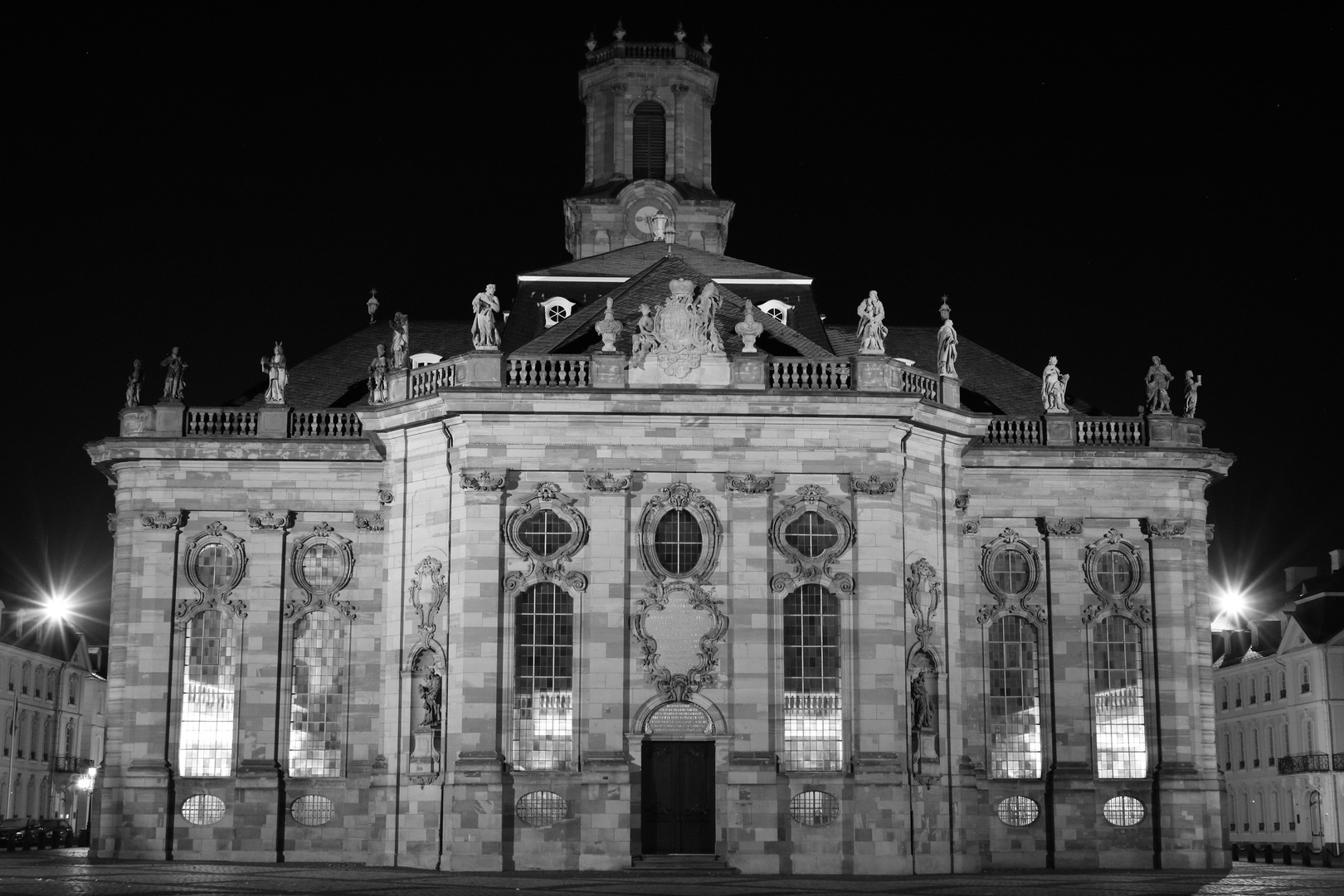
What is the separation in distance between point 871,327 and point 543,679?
11.3 metres

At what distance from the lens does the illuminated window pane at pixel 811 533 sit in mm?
45562

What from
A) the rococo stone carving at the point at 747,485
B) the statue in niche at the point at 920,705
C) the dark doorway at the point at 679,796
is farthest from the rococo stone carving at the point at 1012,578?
the dark doorway at the point at 679,796

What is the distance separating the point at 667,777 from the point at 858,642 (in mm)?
5286

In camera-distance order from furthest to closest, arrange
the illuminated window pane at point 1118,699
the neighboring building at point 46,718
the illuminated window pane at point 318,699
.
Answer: the neighboring building at point 46,718 < the illuminated window pane at point 1118,699 < the illuminated window pane at point 318,699

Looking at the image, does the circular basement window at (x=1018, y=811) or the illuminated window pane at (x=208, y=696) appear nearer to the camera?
the illuminated window pane at (x=208, y=696)

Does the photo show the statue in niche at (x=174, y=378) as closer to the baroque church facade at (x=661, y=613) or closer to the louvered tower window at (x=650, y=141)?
the baroque church facade at (x=661, y=613)

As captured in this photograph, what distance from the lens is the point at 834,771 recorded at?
44156mm

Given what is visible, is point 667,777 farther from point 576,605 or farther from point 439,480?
point 439,480

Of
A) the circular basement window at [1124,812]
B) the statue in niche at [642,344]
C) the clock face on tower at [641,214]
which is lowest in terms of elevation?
the circular basement window at [1124,812]

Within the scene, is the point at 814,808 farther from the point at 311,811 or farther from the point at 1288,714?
the point at 1288,714

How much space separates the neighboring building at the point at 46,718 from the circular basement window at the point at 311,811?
38691 millimetres

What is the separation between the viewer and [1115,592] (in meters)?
51.0

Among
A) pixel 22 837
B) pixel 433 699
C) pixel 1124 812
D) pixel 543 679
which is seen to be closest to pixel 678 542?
pixel 543 679

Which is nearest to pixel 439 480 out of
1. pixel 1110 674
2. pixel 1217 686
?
pixel 1110 674
